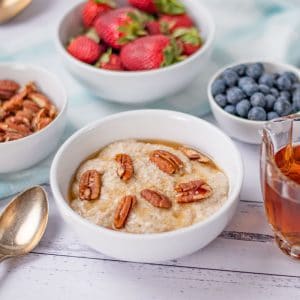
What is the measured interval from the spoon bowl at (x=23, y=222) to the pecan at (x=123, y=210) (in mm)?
161

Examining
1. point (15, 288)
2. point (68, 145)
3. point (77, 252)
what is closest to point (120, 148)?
point (68, 145)

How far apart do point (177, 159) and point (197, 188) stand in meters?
0.09

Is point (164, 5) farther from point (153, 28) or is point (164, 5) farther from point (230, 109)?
point (230, 109)

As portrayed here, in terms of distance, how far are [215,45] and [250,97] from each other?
1.14 ft

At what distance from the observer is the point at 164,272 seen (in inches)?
42.0

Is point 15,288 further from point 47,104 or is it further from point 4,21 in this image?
point 4,21

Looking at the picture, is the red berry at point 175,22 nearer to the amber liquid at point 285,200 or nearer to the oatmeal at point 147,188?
the oatmeal at point 147,188

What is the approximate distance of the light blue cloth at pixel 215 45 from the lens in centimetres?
147

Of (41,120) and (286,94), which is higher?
(41,120)

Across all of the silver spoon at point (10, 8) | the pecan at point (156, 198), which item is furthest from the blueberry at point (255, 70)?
the silver spoon at point (10, 8)

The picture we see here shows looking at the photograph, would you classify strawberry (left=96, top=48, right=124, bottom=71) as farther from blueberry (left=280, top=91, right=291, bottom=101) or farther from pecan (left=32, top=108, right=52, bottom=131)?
blueberry (left=280, top=91, right=291, bottom=101)

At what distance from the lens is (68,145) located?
1170mm

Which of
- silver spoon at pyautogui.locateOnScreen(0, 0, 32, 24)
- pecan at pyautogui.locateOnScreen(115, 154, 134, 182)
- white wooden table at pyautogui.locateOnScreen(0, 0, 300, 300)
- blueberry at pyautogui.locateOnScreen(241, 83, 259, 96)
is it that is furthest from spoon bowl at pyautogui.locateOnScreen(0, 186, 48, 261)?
silver spoon at pyautogui.locateOnScreen(0, 0, 32, 24)

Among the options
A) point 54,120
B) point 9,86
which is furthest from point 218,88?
point 9,86
